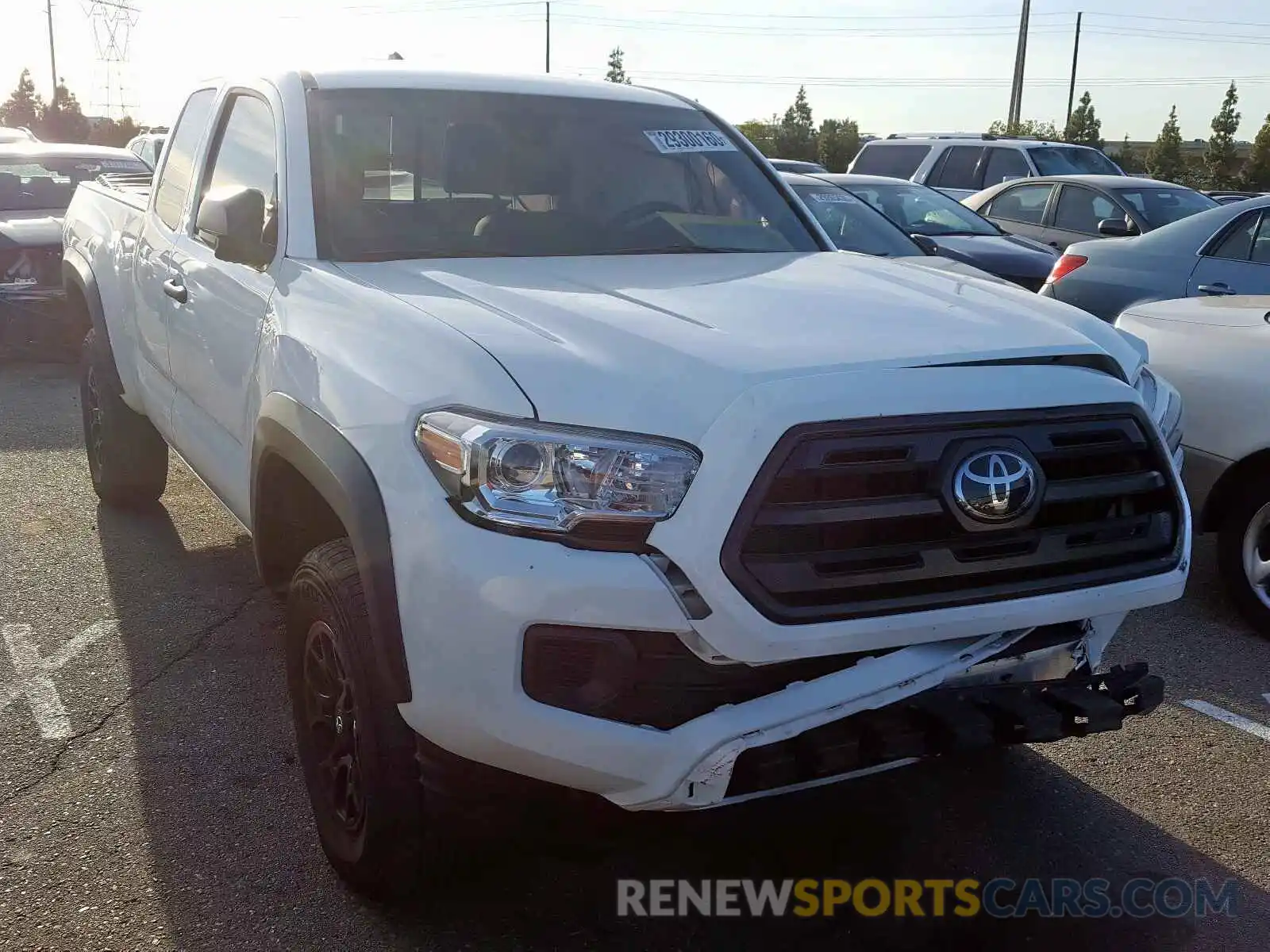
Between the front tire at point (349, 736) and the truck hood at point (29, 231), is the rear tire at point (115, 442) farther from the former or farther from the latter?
the truck hood at point (29, 231)

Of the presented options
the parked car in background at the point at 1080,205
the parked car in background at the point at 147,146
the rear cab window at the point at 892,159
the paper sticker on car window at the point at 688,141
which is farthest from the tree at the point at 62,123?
the paper sticker on car window at the point at 688,141

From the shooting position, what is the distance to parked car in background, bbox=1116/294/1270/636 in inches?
183

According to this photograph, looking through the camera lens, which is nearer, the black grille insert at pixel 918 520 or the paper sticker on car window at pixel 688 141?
the black grille insert at pixel 918 520

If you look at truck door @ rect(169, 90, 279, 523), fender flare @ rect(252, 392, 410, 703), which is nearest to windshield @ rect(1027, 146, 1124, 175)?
truck door @ rect(169, 90, 279, 523)

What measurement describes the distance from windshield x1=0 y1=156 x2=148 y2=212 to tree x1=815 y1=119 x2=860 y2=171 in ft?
104

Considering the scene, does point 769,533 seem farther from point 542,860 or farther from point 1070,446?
point 542,860

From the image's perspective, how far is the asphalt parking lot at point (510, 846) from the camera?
2900 millimetres

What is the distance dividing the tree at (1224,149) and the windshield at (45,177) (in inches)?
1542

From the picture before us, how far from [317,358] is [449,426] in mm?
649

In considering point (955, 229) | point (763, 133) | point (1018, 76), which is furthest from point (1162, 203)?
point (763, 133)

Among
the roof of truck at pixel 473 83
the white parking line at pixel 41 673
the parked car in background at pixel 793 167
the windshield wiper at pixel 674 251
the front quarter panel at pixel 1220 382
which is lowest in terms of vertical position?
the white parking line at pixel 41 673

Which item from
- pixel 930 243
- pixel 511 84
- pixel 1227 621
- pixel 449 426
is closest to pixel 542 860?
pixel 449 426

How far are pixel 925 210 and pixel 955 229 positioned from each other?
0.37m

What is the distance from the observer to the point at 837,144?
4438 cm
